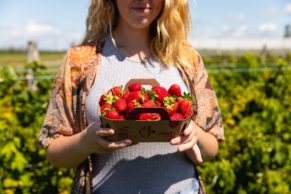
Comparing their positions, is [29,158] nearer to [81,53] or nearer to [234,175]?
[234,175]

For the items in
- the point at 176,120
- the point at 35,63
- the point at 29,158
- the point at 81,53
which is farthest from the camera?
the point at 35,63

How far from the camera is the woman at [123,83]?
2088 millimetres

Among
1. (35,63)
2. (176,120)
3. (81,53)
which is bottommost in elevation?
(35,63)

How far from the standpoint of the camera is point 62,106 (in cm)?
213

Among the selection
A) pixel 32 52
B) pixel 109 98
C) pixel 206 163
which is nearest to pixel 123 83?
pixel 109 98

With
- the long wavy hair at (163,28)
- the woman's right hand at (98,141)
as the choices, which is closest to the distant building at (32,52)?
the long wavy hair at (163,28)

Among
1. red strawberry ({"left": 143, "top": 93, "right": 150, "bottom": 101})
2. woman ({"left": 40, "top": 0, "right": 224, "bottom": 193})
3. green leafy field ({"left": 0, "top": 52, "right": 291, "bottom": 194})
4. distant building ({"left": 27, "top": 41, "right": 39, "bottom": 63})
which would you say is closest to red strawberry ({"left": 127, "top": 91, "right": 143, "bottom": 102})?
red strawberry ({"left": 143, "top": 93, "right": 150, "bottom": 101})

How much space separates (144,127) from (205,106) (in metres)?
0.52

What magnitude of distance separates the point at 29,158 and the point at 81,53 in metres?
1.95

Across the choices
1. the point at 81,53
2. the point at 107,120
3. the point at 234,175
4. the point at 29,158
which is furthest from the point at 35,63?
the point at 107,120

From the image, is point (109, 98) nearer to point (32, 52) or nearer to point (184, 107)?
point (184, 107)

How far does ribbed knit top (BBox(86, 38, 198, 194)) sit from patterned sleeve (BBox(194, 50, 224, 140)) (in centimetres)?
11

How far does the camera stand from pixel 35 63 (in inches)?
209

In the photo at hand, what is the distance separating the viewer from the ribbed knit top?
6.83 ft
